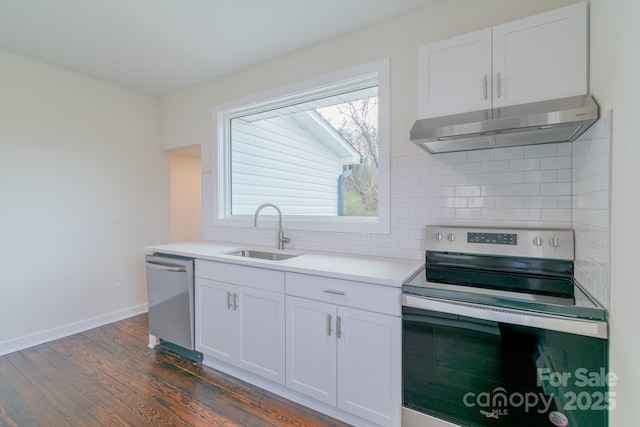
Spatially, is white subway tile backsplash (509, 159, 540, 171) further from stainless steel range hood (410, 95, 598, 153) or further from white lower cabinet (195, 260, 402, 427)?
white lower cabinet (195, 260, 402, 427)

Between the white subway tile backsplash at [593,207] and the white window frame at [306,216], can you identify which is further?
the white window frame at [306,216]

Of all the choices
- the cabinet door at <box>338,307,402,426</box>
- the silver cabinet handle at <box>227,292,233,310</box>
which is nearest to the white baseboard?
the silver cabinet handle at <box>227,292,233,310</box>

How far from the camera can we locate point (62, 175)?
2926 mm

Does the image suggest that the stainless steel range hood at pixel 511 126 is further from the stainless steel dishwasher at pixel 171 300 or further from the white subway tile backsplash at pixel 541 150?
the stainless steel dishwasher at pixel 171 300

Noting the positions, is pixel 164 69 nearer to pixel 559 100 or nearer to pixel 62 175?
pixel 62 175

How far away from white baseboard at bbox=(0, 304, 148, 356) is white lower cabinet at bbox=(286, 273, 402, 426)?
2.49 m

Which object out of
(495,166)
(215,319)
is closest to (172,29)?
(215,319)

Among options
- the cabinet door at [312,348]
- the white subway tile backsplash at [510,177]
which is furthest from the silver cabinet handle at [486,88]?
the cabinet door at [312,348]

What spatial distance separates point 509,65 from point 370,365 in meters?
1.70

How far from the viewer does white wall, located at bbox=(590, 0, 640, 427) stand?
896 millimetres

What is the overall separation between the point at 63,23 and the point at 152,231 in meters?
2.21

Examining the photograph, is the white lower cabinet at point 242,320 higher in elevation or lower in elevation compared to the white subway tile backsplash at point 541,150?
lower

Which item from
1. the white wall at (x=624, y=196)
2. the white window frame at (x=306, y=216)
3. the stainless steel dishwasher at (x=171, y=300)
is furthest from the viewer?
the stainless steel dishwasher at (x=171, y=300)

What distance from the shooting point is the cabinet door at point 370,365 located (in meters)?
1.55
